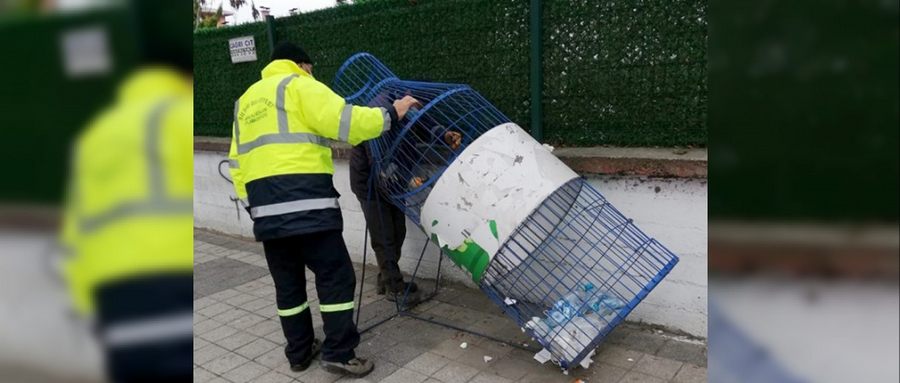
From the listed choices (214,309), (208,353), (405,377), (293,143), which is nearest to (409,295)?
(405,377)

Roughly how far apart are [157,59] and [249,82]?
256 inches

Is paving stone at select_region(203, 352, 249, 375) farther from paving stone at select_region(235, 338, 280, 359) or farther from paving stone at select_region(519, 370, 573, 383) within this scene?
paving stone at select_region(519, 370, 573, 383)

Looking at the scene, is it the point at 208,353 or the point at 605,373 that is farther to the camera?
the point at 208,353

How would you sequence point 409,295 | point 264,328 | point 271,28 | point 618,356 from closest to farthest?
point 618,356 < point 264,328 < point 409,295 < point 271,28

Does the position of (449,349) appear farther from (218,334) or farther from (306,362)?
(218,334)

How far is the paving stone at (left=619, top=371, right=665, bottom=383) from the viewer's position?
3.19 meters

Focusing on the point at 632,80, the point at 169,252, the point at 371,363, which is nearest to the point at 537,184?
the point at 632,80

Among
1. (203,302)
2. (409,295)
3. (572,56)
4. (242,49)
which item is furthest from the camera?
(242,49)

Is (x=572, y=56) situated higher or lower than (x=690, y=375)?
higher

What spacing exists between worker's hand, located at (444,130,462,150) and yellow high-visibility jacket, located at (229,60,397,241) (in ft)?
1.60

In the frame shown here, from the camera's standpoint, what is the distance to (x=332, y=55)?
5.62 metres

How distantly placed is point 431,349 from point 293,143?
5.12 feet

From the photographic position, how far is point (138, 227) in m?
0.71

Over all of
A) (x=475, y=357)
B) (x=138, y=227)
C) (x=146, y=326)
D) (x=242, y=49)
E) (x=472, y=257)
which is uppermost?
(x=242, y=49)
